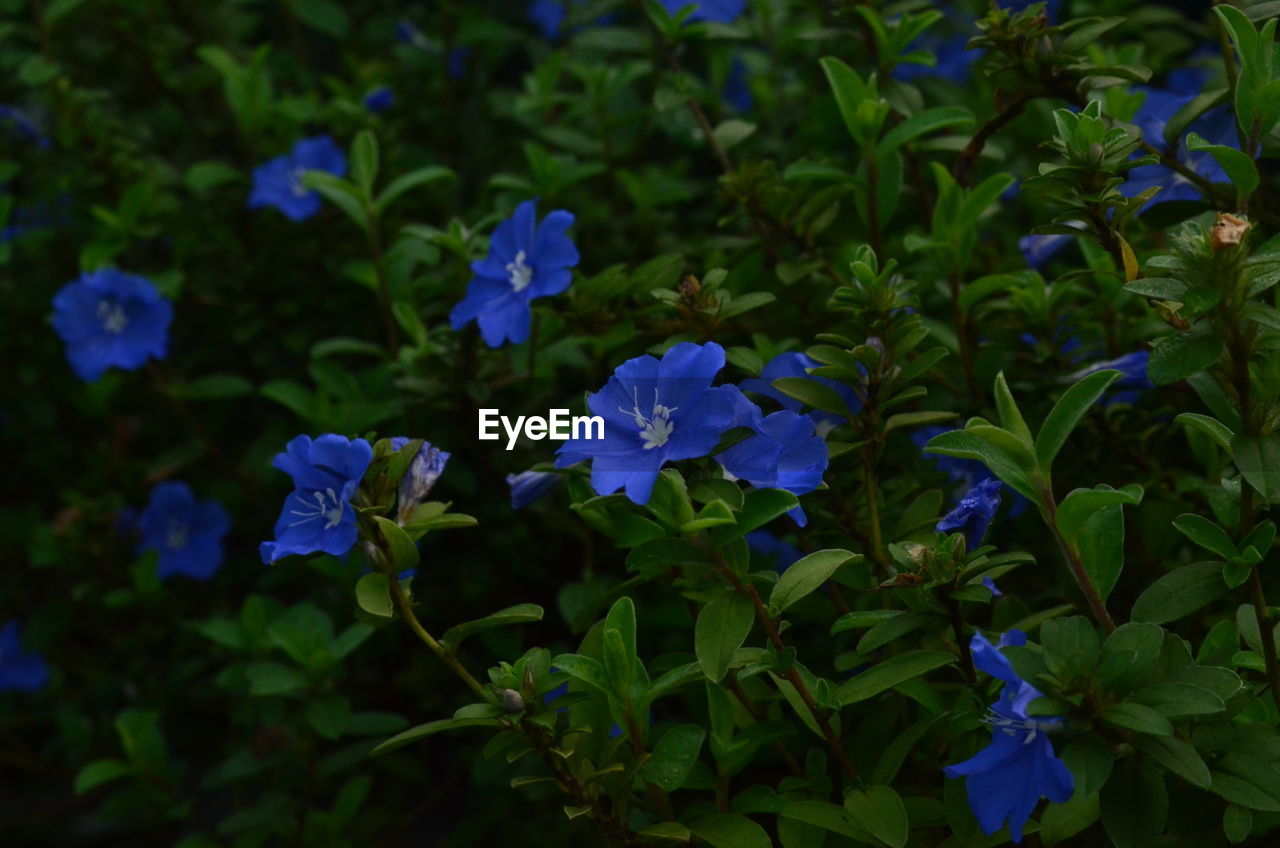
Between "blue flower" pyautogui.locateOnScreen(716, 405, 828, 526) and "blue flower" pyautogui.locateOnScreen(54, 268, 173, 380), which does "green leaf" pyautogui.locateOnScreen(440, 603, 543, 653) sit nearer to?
"blue flower" pyautogui.locateOnScreen(716, 405, 828, 526)

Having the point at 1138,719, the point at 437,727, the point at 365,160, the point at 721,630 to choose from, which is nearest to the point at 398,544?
the point at 437,727

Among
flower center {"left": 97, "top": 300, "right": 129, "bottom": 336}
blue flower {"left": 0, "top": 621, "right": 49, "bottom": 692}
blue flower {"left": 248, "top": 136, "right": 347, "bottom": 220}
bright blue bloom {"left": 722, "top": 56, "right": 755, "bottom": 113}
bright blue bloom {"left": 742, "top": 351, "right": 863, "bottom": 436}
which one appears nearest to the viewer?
bright blue bloom {"left": 742, "top": 351, "right": 863, "bottom": 436}

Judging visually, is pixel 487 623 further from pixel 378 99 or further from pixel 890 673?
pixel 378 99

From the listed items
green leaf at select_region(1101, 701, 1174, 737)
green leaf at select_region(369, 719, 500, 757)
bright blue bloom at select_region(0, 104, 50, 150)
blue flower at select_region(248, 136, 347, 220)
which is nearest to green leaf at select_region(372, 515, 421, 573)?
green leaf at select_region(369, 719, 500, 757)

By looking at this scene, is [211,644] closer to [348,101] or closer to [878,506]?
[348,101]

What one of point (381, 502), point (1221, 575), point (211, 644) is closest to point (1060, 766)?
point (1221, 575)

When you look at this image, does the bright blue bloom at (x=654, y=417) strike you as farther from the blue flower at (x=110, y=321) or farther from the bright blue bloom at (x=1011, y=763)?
the blue flower at (x=110, y=321)

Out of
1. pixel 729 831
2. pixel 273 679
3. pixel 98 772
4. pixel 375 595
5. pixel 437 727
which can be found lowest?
pixel 98 772
